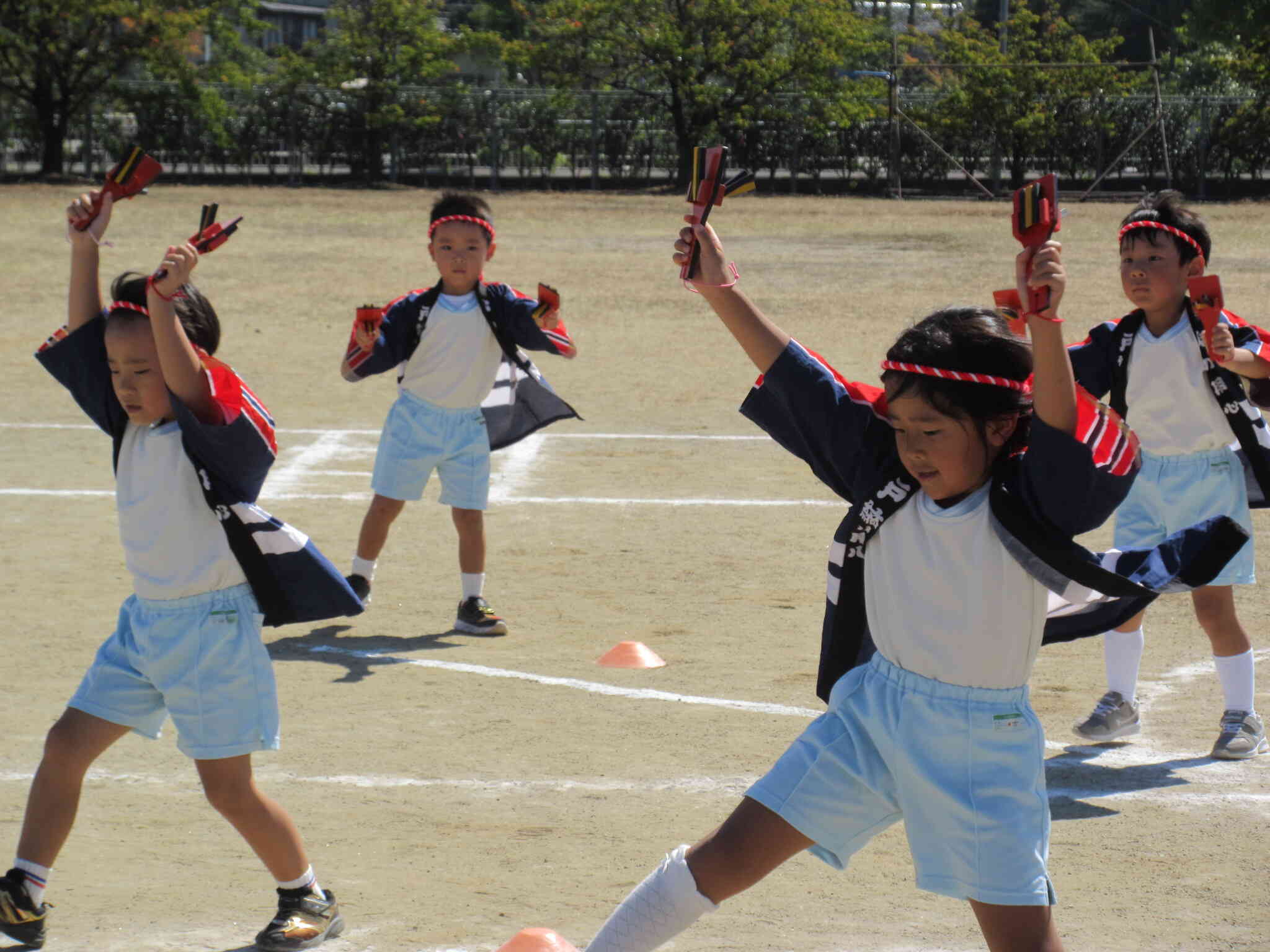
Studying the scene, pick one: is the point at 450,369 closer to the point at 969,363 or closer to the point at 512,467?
the point at 512,467

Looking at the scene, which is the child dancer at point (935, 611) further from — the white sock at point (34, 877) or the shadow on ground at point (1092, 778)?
the shadow on ground at point (1092, 778)

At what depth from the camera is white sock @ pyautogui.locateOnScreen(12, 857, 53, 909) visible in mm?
3770

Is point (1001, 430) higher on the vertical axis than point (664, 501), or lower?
higher

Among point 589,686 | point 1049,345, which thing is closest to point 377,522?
point 589,686

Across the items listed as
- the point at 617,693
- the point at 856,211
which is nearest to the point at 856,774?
the point at 617,693

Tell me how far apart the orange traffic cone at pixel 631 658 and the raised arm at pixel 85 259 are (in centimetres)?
285

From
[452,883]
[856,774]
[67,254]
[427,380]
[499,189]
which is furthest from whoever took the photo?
[499,189]

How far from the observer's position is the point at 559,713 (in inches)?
225

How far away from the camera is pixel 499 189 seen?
3456cm

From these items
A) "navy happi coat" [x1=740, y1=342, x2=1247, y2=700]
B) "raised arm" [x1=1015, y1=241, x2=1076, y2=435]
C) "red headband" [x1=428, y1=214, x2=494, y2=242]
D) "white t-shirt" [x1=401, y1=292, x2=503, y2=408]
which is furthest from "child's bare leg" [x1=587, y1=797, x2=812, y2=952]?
"red headband" [x1=428, y1=214, x2=494, y2=242]

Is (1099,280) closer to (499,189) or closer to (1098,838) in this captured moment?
(1098,838)

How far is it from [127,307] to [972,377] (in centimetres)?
197

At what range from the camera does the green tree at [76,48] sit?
33.2m

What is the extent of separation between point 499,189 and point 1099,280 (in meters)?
17.8
